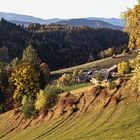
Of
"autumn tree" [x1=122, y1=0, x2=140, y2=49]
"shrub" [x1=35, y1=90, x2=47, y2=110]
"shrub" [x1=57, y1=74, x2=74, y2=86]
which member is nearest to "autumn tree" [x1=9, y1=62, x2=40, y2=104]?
"shrub" [x1=35, y1=90, x2=47, y2=110]

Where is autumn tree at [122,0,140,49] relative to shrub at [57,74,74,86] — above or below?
above

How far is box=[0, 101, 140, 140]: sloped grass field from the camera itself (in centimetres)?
6819

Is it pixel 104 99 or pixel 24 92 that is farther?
pixel 24 92

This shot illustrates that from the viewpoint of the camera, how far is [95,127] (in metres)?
74.4

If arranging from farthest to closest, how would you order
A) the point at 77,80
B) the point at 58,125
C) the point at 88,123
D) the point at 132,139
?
the point at 77,80 → the point at 58,125 → the point at 88,123 → the point at 132,139

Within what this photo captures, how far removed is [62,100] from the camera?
96.1m

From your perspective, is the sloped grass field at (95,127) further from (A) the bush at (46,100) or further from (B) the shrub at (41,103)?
(A) the bush at (46,100)

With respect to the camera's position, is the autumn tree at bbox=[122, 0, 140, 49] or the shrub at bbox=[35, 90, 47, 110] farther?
the shrub at bbox=[35, 90, 47, 110]

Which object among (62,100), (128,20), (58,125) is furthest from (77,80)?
(128,20)

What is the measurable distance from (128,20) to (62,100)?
6478cm

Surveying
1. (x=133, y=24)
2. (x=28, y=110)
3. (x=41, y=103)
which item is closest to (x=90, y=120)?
(x=41, y=103)

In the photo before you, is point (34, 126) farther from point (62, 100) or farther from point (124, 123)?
point (124, 123)

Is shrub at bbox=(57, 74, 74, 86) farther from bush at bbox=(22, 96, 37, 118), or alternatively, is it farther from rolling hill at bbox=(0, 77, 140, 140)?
rolling hill at bbox=(0, 77, 140, 140)

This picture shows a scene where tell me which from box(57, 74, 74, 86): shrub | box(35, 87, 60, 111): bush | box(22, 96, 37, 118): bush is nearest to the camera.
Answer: box(22, 96, 37, 118): bush
